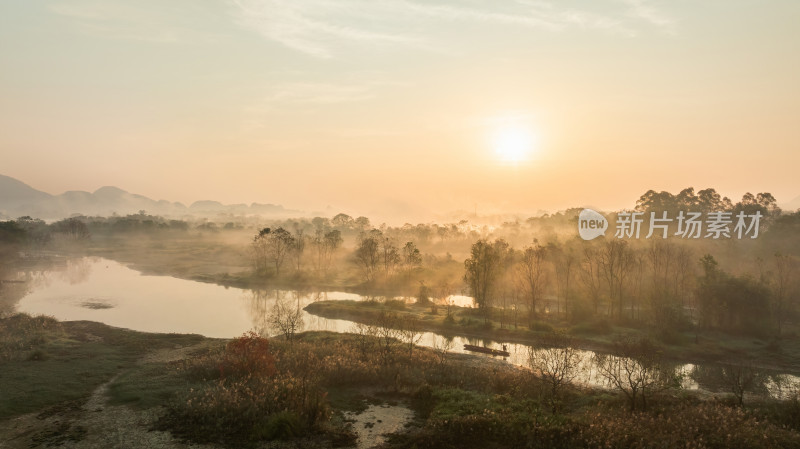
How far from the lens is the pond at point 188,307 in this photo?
144 ft

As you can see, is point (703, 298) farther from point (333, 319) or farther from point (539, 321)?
point (333, 319)

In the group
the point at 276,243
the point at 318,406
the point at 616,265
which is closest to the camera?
the point at 318,406

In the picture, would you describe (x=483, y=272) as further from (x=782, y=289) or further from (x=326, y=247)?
(x=326, y=247)

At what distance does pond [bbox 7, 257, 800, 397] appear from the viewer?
144 ft

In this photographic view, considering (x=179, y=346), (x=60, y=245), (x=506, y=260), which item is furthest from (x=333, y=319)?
(x=60, y=245)

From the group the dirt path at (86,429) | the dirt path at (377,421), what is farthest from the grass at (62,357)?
the dirt path at (377,421)

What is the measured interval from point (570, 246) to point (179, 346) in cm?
6974

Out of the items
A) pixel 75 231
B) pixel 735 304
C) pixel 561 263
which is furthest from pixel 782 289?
pixel 75 231

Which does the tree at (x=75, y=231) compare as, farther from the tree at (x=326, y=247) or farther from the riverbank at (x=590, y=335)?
the riverbank at (x=590, y=335)

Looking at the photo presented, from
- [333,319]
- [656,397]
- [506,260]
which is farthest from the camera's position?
[506,260]

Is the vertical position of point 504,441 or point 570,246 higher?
point 570,246

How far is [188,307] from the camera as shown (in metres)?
73.1

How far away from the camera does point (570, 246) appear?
8594cm

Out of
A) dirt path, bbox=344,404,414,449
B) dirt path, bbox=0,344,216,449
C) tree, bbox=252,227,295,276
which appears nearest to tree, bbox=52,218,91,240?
tree, bbox=252,227,295,276
